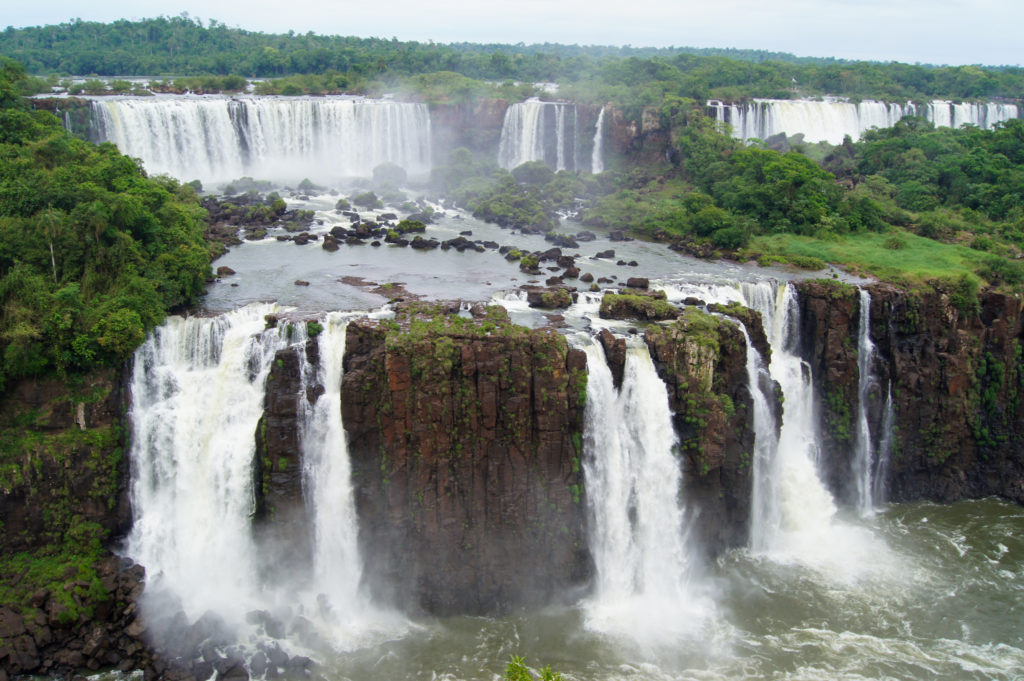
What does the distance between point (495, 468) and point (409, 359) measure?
3.68 m

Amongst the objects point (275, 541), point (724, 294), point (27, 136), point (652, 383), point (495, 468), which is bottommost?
point (275, 541)

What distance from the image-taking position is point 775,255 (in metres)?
34.7

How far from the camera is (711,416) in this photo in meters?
23.2

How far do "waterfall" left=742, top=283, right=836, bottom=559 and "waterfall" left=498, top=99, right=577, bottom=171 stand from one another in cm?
3041

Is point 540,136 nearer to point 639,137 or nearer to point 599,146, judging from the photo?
point 599,146

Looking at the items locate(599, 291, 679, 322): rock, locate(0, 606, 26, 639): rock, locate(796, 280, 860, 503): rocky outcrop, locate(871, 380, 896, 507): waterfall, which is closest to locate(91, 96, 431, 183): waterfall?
locate(599, 291, 679, 322): rock

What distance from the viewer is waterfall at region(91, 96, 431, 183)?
45.8m

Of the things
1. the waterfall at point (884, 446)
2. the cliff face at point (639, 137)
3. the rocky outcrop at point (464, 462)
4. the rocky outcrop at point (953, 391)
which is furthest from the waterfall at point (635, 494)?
the cliff face at point (639, 137)

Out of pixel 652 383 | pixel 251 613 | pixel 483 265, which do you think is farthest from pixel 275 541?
pixel 483 265

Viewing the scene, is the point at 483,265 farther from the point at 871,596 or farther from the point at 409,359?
the point at 871,596

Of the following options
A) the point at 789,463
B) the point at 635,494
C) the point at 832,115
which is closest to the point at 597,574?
the point at 635,494

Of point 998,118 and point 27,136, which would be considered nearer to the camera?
point 27,136

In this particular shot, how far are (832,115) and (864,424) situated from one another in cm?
3998

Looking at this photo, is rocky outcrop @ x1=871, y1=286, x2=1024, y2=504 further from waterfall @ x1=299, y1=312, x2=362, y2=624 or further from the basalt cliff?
waterfall @ x1=299, y1=312, x2=362, y2=624
